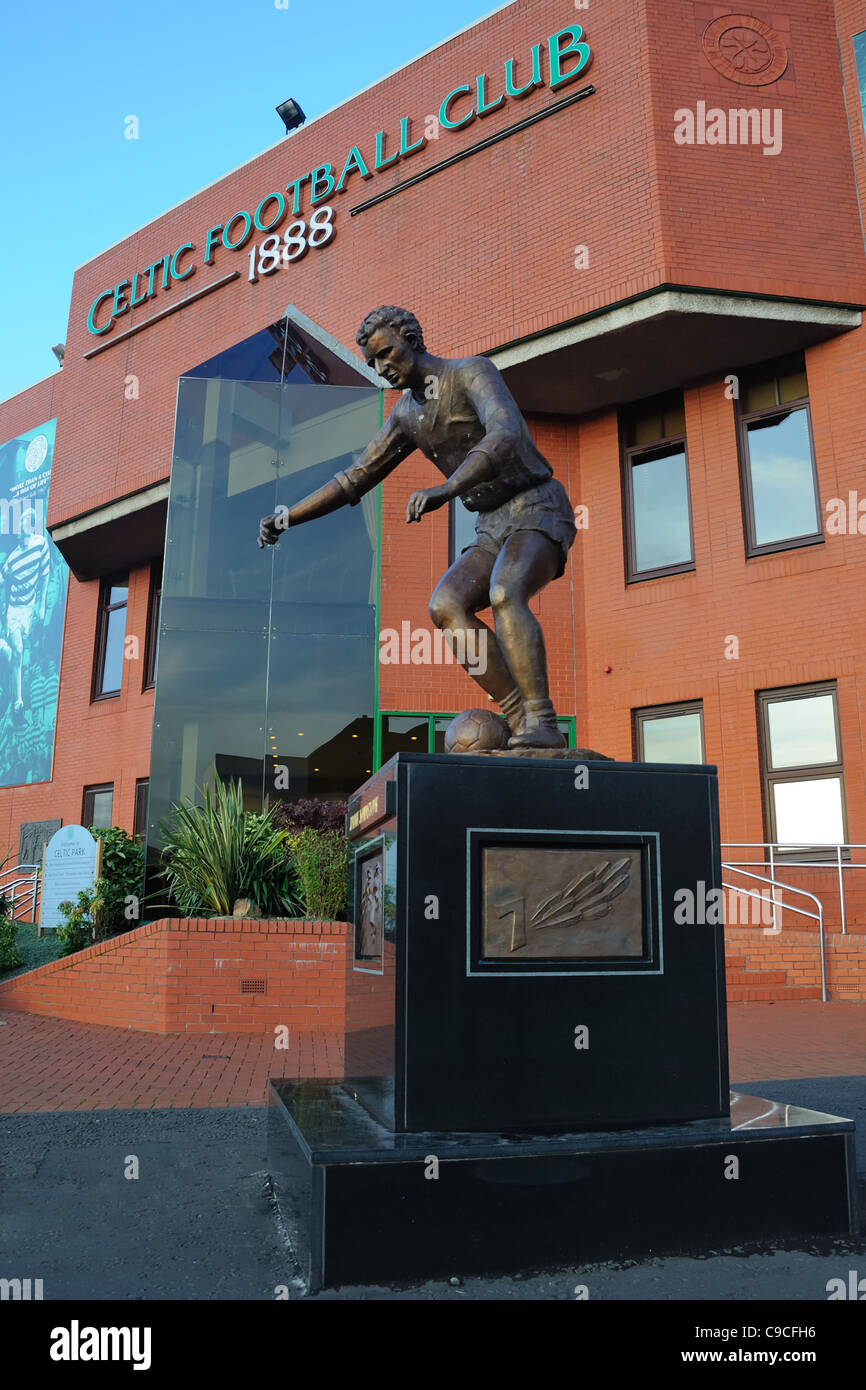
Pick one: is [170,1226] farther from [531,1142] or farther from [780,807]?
[780,807]

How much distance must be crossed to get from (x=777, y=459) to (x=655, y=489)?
2032 mm

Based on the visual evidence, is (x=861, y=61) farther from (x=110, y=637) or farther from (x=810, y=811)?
(x=110, y=637)

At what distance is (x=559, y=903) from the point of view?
3.78m

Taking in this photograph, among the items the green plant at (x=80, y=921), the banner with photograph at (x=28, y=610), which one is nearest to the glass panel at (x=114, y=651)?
the banner with photograph at (x=28, y=610)

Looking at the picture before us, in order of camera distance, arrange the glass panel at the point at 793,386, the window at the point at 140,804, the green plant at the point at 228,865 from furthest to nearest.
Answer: the window at the point at 140,804 → the glass panel at the point at 793,386 → the green plant at the point at 228,865

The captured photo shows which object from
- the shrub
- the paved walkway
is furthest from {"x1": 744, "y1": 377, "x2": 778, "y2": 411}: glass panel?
the paved walkway

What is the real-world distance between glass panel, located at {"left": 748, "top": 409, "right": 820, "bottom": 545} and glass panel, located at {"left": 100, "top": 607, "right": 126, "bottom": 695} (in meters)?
13.9

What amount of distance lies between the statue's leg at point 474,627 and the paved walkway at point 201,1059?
3.05 metres

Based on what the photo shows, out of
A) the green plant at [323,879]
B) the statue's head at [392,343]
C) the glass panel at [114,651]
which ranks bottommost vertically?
the green plant at [323,879]

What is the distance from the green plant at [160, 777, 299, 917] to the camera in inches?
426

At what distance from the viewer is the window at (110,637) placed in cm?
2347

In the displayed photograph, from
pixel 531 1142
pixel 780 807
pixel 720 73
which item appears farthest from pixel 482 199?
pixel 531 1142

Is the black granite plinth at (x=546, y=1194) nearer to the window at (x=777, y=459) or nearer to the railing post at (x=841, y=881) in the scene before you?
the railing post at (x=841, y=881)

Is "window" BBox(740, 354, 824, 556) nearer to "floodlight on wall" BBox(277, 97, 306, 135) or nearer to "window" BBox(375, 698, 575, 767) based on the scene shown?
"window" BBox(375, 698, 575, 767)
